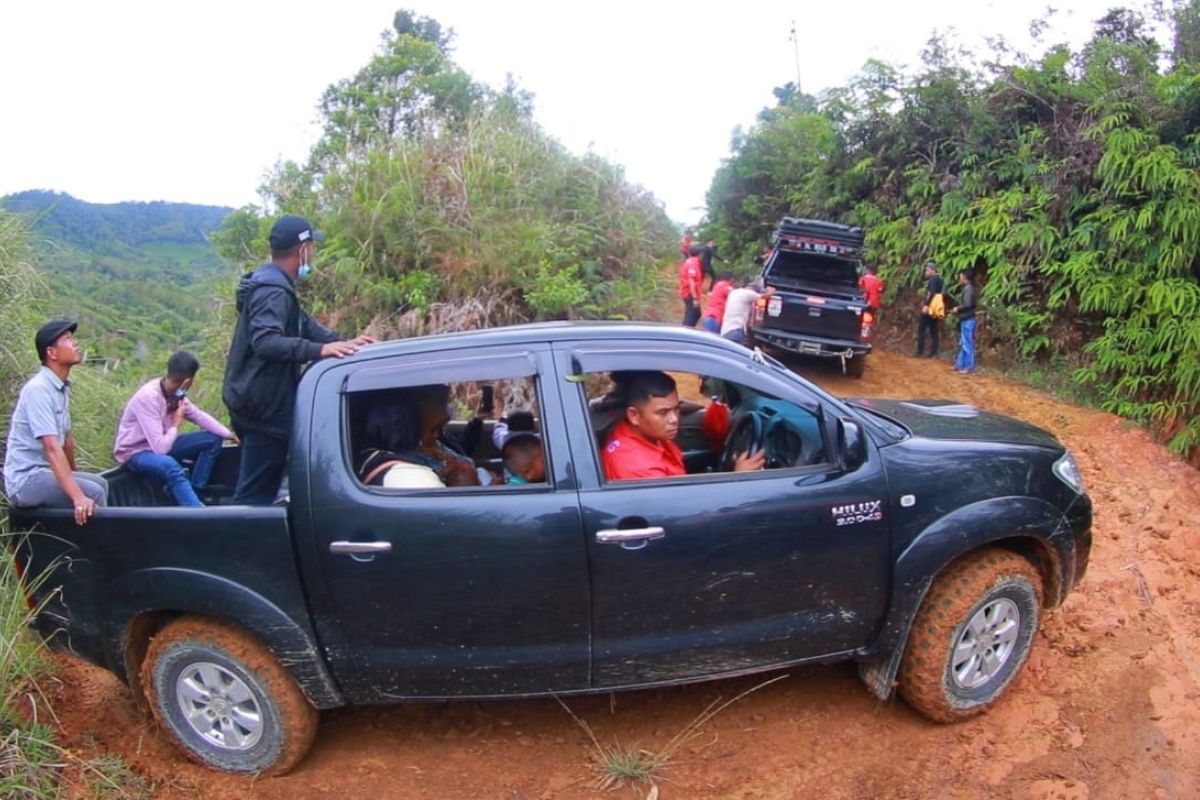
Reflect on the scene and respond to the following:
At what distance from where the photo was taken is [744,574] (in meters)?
3.21

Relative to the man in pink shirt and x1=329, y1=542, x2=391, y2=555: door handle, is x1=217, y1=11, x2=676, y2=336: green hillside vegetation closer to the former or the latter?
the man in pink shirt

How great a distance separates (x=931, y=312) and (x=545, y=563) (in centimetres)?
1004

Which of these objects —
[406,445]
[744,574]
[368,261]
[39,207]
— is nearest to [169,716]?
[406,445]

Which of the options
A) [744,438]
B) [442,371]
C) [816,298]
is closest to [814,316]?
[816,298]

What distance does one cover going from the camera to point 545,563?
309 centimetres

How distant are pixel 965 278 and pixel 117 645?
11183 millimetres

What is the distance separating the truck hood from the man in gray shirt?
3556mm

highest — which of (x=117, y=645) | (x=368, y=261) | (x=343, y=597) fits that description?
(x=368, y=261)

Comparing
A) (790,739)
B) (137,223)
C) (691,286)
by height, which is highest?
(137,223)

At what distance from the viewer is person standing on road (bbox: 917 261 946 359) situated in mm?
11633

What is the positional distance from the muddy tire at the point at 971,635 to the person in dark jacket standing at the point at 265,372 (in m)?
2.84

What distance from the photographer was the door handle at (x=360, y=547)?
10.1 feet

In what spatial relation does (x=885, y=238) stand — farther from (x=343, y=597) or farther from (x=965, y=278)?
(x=343, y=597)

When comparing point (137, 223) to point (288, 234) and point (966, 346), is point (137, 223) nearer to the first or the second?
point (966, 346)
